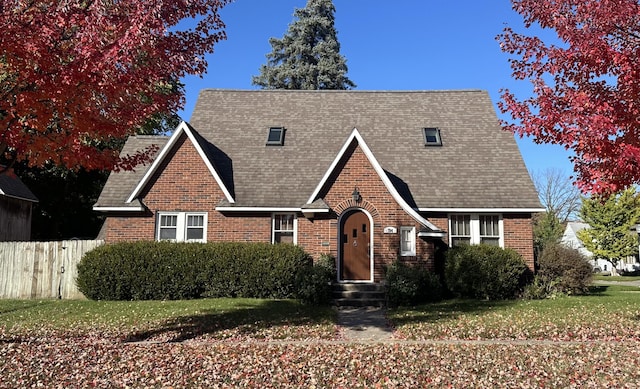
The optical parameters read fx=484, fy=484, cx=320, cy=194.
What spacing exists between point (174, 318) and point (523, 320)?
8363 mm

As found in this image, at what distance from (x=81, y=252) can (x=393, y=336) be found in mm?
11619

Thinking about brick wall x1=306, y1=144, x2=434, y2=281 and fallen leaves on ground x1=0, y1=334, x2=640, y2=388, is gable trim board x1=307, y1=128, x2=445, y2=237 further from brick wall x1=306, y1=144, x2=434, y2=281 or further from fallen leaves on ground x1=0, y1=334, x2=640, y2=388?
fallen leaves on ground x1=0, y1=334, x2=640, y2=388

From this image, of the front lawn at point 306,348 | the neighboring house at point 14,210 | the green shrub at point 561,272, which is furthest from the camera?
the neighboring house at point 14,210

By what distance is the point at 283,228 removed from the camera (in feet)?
56.6

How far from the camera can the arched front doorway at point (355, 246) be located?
638 inches

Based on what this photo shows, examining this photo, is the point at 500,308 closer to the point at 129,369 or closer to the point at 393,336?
the point at 393,336

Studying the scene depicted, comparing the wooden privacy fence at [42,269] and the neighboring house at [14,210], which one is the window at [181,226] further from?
the neighboring house at [14,210]

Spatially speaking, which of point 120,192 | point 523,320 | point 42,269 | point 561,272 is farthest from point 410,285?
point 42,269

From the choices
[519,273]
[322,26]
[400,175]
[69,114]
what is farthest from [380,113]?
[322,26]

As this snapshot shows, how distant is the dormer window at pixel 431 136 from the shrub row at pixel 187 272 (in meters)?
7.46

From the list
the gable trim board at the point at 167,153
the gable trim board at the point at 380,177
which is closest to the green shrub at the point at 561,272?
the gable trim board at the point at 380,177

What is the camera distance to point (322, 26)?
4288 cm

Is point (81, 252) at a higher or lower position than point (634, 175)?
lower

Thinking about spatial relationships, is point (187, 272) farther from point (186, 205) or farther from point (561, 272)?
point (561, 272)
